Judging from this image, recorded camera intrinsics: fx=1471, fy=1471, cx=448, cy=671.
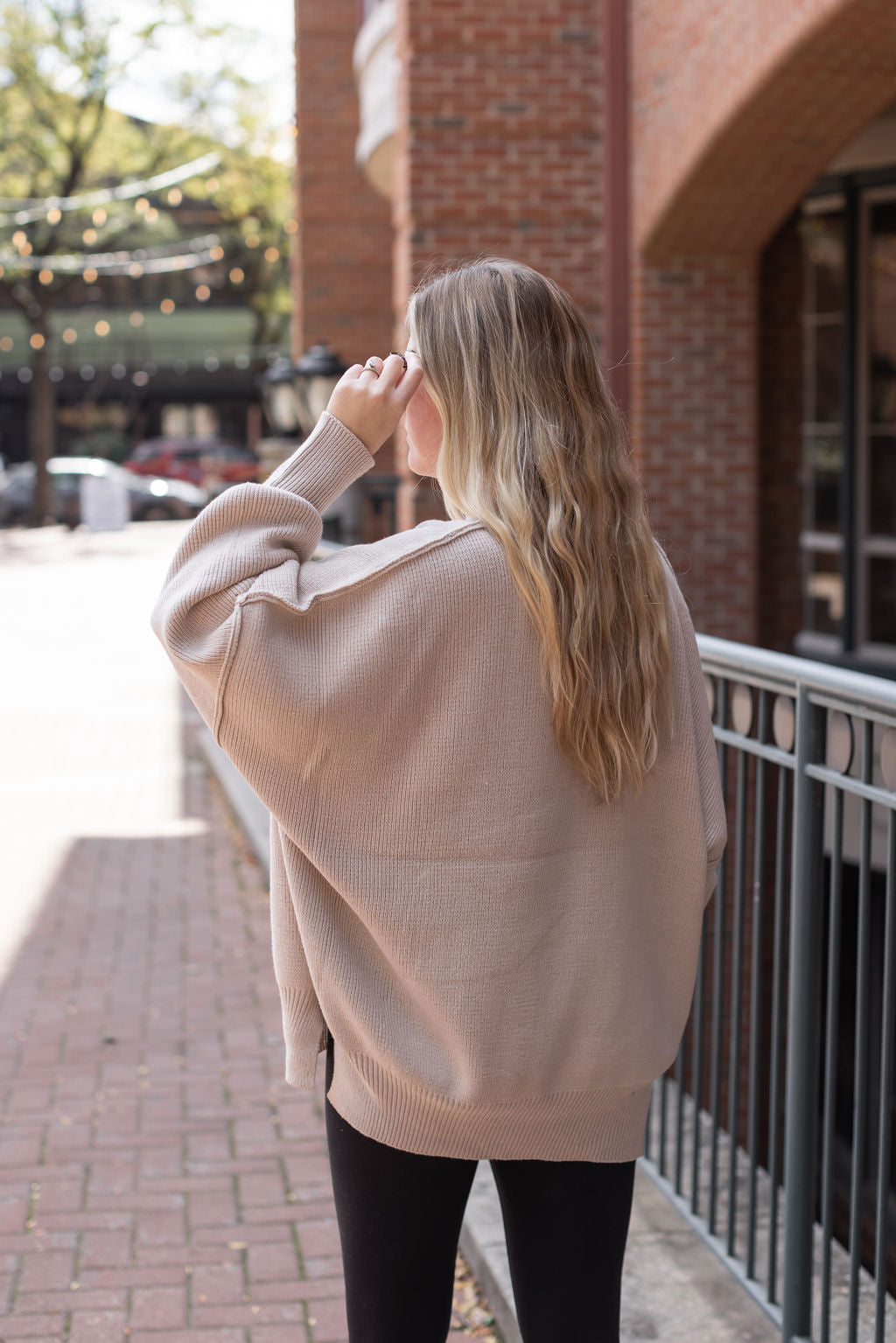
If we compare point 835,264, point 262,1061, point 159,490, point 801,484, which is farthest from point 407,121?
point 159,490

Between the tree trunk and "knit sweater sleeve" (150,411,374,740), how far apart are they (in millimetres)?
32600

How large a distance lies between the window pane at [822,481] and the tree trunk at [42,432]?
26177 millimetres

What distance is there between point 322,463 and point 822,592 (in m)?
8.12

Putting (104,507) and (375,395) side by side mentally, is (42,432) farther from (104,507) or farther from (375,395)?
(375,395)

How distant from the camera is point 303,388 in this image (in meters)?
9.72

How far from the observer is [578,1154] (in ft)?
5.74

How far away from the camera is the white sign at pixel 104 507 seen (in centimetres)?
2561

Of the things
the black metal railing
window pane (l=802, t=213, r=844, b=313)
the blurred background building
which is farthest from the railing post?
window pane (l=802, t=213, r=844, b=313)

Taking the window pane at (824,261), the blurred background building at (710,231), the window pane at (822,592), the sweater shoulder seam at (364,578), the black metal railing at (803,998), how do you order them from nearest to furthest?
the sweater shoulder seam at (364,578) → the black metal railing at (803,998) → the blurred background building at (710,231) → the window pane at (824,261) → the window pane at (822,592)

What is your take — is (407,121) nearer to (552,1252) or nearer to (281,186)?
(552,1252)

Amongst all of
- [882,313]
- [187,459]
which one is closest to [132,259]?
[187,459]

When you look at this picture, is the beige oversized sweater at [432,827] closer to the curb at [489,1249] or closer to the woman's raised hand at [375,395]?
the woman's raised hand at [375,395]

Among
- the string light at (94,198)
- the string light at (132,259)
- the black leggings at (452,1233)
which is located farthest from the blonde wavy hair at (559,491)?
the string light at (132,259)

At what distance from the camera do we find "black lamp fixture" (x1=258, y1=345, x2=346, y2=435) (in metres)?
9.12
